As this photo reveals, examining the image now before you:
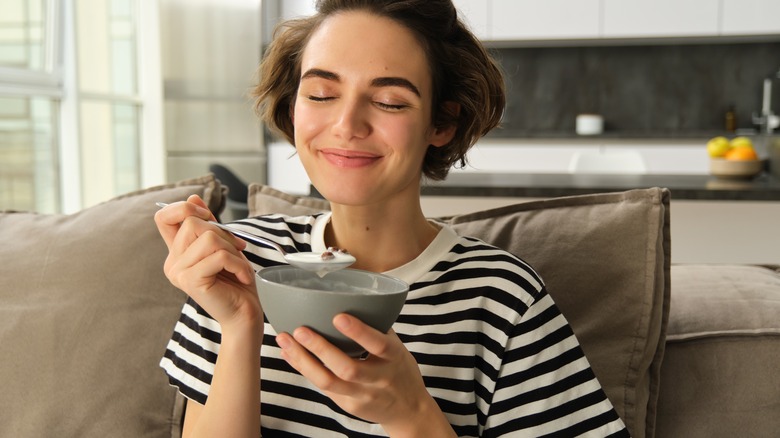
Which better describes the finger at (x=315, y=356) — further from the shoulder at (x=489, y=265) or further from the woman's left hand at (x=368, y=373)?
the shoulder at (x=489, y=265)

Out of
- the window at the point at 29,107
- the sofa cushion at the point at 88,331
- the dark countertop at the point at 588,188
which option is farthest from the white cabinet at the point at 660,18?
the sofa cushion at the point at 88,331

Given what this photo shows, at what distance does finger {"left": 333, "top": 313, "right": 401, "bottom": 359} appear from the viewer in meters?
0.72

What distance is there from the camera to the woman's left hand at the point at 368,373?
29.2 inches

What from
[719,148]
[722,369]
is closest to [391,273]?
[722,369]

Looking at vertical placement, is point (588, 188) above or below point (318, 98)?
below

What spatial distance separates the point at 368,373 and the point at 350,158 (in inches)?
14.5

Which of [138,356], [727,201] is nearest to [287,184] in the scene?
[727,201]

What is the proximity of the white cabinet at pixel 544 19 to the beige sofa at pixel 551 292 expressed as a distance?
4.19m

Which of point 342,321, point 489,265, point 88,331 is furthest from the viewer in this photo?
point 88,331

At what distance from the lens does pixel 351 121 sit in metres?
1.06

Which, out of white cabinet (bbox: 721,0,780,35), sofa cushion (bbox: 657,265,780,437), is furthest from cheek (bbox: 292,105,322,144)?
white cabinet (bbox: 721,0,780,35)

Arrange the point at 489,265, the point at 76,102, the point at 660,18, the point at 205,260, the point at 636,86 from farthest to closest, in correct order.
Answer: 1. the point at 636,86
2. the point at 660,18
3. the point at 76,102
4. the point at 489,265
5. the point at 205,260

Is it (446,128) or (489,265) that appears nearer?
(489,265)

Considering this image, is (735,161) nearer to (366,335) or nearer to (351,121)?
(351,121)
